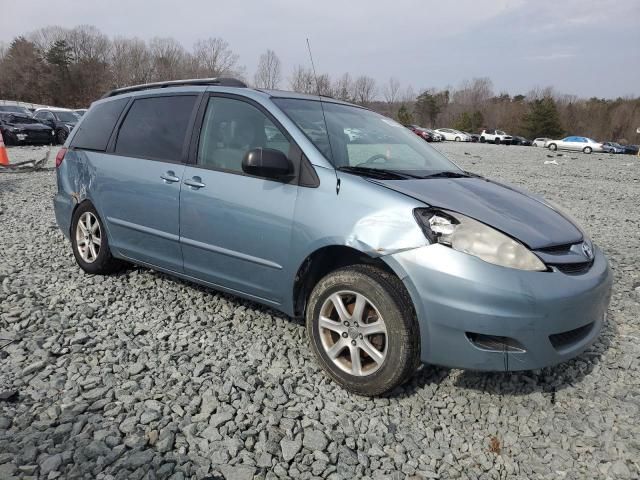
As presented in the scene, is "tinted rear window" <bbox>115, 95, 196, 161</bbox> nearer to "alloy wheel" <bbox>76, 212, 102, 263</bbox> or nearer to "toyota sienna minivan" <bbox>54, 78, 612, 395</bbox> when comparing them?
"toyota sienna minivan" <bbox>54, 78, 612, 395</bbox>

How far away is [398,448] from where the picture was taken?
2.40m

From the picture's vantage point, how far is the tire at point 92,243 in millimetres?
4406

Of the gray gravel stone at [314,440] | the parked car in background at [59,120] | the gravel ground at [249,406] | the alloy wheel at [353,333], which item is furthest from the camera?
the parked car in background at [59,120]

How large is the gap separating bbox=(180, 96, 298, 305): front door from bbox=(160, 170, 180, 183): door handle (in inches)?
4.3

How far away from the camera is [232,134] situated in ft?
11.4

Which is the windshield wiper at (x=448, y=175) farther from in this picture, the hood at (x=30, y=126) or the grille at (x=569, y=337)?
the hood at (x=30, y=126)

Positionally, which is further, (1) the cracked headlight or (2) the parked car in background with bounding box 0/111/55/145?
(2) the parked car in background with bounding box 0/111/55/145

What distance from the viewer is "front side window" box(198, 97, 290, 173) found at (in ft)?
10.8

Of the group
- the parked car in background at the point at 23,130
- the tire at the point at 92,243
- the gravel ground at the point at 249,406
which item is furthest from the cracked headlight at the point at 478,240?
the parked car in background at the point at 23,130

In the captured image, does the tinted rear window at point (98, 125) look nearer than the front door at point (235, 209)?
No

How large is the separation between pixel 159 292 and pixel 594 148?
44471 mm

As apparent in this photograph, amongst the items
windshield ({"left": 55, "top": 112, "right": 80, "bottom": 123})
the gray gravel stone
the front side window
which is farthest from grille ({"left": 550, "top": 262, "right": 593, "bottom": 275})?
windshield ({"left": 55, "top": 112, "right": 80, "bottom": 123})

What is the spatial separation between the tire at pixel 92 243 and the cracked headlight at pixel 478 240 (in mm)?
3086

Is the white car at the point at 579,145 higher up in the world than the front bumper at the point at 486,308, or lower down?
lower down
